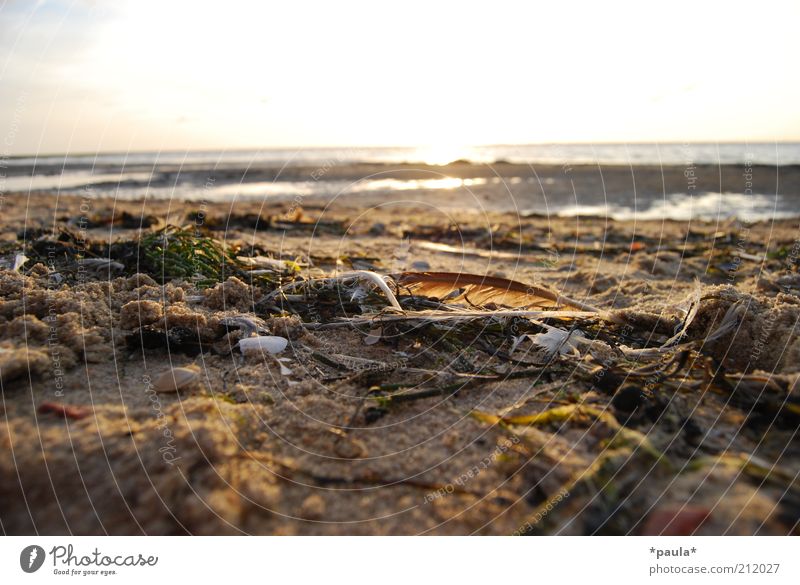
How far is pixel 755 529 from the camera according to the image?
1.64m

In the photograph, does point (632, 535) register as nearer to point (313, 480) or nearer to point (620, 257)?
point (313, 480)

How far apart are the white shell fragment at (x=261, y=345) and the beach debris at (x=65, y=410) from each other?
2.80 feet

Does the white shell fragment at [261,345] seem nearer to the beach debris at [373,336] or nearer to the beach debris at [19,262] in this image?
the beach debris at [373,336]

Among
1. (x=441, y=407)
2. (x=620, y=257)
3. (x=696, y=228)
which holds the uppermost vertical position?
(x=441, y=407)

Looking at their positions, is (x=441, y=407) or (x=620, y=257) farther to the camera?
(x=620, y=257)

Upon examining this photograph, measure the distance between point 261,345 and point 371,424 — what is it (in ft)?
3.04

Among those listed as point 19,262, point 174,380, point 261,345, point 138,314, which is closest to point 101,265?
point 19,262

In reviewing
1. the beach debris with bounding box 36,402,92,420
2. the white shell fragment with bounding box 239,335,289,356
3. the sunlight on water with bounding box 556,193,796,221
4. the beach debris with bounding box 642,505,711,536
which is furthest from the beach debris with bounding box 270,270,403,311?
the sunlight on water with bounding box 556,193,796,221

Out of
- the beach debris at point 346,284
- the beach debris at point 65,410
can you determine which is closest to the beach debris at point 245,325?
the beach debris at point 346,284

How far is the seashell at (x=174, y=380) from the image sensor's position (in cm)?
226

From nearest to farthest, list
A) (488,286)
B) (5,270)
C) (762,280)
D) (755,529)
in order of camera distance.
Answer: (755,529) → (5,270) → (488,286) → (762,280)

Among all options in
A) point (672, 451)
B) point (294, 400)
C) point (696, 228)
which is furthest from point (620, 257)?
point (294, 400)
